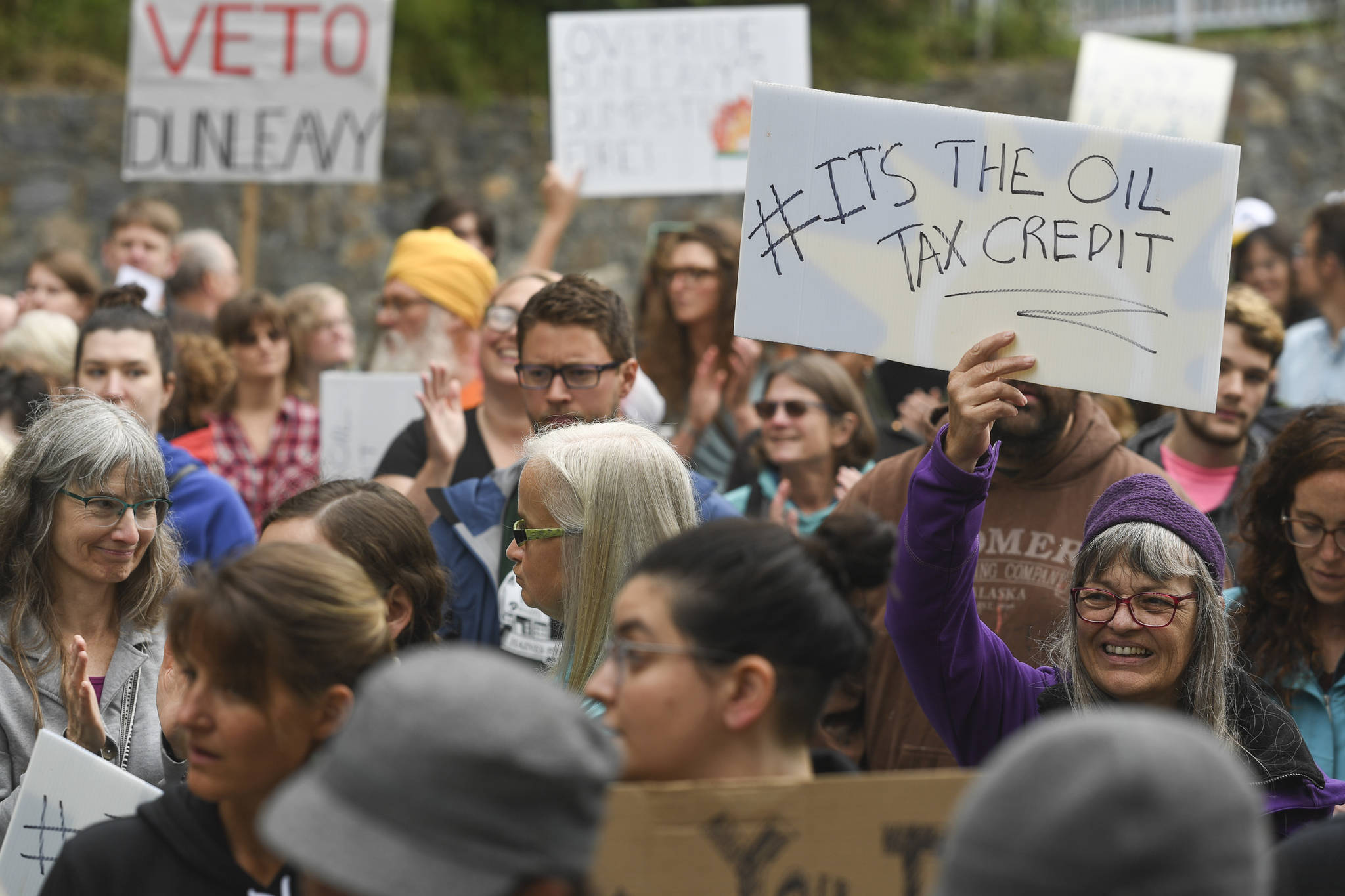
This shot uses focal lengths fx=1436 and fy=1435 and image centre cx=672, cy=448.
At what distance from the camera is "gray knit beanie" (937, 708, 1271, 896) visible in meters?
1.28

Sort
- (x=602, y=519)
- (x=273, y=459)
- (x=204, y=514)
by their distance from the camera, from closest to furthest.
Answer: (x=602, y=519), (x=204, y=514), (x=273, y=459)

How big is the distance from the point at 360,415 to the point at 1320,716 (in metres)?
3.41

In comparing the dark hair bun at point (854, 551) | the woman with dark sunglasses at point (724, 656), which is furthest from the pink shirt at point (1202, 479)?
the woman with dark sunglasses at point (724, 656)

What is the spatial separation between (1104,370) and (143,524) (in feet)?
6.94

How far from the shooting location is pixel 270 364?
6121 mm

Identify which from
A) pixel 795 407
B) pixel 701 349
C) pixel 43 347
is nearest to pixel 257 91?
pixel 43 347

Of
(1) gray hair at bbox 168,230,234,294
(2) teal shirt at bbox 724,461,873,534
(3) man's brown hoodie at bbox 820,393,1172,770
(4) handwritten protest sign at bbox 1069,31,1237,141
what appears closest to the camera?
(3) man's brown hoodie at bbox 820,393,1172,770

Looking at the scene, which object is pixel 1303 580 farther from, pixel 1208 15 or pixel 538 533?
pixel 1208 15

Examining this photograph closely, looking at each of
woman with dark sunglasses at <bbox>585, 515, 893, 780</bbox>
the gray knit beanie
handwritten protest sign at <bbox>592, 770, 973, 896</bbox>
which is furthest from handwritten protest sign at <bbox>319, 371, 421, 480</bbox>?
the gray knit beanie

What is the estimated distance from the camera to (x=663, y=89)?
683 centimetres

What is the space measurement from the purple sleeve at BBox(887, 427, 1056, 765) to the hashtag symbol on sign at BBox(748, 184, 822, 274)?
1.70ft

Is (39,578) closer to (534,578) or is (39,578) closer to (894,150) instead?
(534,578)

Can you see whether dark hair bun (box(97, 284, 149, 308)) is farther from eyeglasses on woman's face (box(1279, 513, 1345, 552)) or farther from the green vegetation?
the green vegetation

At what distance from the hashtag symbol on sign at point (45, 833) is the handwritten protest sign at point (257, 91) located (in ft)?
16.6
